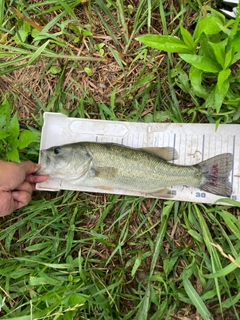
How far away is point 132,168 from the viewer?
345cm

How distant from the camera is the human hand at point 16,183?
3189 millimetres

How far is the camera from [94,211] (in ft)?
12.2

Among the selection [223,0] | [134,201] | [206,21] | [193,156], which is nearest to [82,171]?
[134,201]

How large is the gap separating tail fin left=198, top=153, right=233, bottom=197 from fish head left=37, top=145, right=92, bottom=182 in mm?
1125

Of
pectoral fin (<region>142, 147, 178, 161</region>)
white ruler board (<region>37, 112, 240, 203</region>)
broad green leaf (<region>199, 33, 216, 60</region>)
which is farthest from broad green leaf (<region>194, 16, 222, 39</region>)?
pectoral fin (<region>142, 147, 178, 161</region>)

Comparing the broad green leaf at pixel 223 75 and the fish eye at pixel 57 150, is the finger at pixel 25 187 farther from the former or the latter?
the broad green leaf at pixel 223 75

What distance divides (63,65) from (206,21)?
5.57 feet

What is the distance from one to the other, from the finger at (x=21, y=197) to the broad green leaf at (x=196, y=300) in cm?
164

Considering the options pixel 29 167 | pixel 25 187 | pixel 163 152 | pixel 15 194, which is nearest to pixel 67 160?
pixel 29 167

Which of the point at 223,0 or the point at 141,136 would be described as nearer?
the point at 223,0

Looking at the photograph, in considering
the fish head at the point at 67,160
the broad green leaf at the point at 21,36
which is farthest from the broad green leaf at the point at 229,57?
the broad green leaf at the point at 21,36

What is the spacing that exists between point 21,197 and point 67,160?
0.56 meters

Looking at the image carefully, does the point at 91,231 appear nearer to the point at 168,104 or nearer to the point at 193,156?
the point at 193,156

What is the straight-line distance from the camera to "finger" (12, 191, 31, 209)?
3.42 meters
